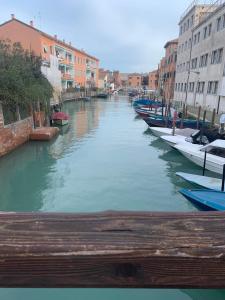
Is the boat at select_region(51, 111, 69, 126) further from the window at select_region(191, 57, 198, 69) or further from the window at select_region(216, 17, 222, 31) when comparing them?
the window at select_region(191, 57, 198, 69)

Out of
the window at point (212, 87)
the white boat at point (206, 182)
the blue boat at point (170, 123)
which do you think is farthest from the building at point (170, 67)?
the white boat at point (206, 182)

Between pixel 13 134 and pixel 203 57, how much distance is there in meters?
20.4

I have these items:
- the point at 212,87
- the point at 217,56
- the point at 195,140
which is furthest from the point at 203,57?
the point at 195,140

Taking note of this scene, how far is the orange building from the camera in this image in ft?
105

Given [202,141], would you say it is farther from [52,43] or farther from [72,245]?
[52,43]

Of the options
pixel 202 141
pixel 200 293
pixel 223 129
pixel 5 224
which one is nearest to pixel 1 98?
pixel 202 141

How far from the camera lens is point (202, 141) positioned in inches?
519

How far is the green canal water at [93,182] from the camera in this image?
15.5 ft

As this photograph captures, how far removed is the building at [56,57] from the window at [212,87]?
49.5 ft

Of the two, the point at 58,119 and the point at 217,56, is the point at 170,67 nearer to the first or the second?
the point at 217,56

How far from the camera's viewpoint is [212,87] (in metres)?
23.1

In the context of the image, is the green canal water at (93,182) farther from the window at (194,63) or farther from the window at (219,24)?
the window at (194,63)

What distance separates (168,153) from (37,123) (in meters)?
9.41

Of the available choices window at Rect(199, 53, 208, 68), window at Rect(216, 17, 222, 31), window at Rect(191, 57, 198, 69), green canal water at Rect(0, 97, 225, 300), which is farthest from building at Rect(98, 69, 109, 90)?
green canal water at Rect(0, 97, 225, 300)
